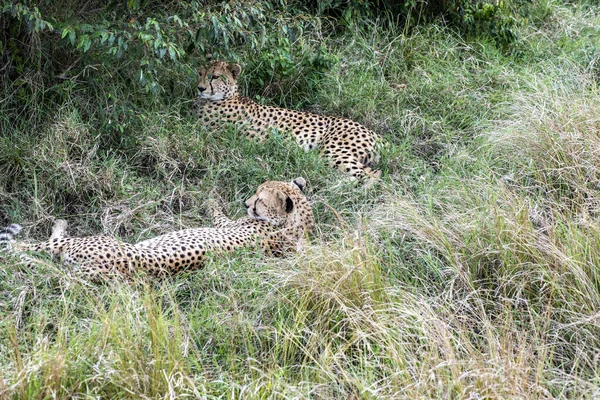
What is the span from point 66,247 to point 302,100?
251 cm

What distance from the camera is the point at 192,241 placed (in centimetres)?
487

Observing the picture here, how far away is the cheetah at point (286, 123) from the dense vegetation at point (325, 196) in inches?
6.5

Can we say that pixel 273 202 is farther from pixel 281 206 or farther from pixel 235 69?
pixel 235 69

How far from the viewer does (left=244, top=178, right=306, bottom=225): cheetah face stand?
5.34 metres

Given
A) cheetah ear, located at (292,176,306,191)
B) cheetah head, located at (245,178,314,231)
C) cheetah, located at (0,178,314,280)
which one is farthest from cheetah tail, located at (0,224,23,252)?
cheetah ear, located at (292,176,306,191)

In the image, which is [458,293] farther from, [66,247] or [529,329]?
[66,247]

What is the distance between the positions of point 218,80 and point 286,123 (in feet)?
1.97

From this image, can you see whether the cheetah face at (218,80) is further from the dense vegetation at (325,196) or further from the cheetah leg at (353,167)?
the cheetah leg at (353,167)

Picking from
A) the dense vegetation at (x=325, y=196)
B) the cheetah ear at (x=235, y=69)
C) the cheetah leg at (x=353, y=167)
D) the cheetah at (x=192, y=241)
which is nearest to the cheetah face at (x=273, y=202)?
the cheetah at (x=192, y=241)

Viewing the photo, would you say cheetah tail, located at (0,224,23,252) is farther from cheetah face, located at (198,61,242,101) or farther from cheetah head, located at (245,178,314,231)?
cheetah face, located at (198,61,242,101)

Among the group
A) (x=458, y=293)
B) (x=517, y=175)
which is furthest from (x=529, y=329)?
(x=517, y=175)

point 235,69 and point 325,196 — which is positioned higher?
point 235,69

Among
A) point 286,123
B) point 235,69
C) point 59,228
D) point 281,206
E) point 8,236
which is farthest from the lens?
point 235,69

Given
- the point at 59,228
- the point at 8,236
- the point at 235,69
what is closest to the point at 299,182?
the point at 235,69
